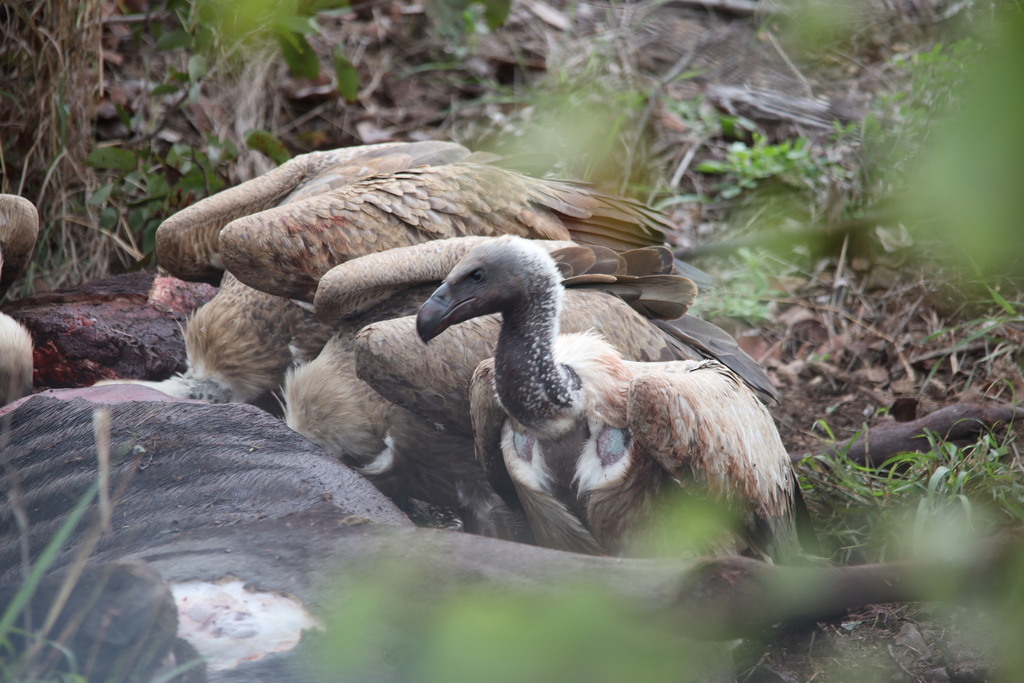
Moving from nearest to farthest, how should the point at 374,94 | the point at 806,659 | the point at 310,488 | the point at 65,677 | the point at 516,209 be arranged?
the point at 65,677, the point at 310,488, the point at 806,659, the point at 516,209, the point at 374,94

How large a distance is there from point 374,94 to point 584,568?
5.10 meters

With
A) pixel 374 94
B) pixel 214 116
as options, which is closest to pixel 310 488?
pixel 214 116

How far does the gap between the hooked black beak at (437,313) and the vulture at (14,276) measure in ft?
4.80

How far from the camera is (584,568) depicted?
177 cm

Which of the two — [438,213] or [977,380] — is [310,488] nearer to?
[438,213]

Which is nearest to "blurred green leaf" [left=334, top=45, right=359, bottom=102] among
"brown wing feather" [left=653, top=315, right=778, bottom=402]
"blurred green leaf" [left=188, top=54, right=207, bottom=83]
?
"blurred green leaf" [left=188, top=54, right=207, bottom=83]

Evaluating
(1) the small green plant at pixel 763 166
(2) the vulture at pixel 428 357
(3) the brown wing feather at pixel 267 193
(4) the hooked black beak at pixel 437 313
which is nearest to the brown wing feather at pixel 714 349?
(2) the vulture at pixel 428 357

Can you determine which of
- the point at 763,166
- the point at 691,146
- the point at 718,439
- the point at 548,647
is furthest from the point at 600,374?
the point at 691,146

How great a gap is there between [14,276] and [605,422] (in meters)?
2.35

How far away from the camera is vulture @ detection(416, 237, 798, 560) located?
7.92 feet

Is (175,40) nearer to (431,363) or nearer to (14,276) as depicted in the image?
(14,276)

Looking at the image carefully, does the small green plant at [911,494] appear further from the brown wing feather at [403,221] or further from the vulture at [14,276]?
the vulture at [14,276]

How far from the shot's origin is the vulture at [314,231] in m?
3.20

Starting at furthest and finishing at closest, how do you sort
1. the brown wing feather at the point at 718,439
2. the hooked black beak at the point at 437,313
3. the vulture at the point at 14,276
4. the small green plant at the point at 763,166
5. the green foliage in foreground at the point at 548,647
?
the small green plant at the point at 763,166 → the vulture at the point at 14,276 → the hooked black beak at the point at 437,313 → the brown wing feather at the point at 718,439 → the green foliage in foreground at the point at 548,647
